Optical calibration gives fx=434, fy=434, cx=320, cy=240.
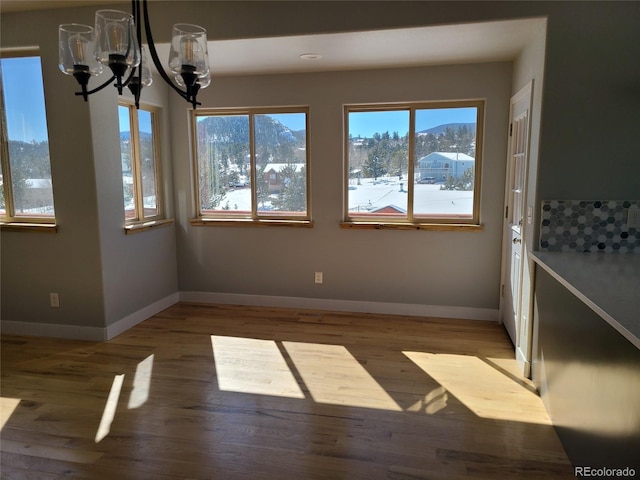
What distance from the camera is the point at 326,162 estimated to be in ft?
14.1

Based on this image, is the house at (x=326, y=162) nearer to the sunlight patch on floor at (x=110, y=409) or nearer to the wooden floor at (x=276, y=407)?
the wooden floor at (x=276, y=407)

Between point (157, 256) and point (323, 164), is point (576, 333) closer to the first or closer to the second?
point (323, 164)

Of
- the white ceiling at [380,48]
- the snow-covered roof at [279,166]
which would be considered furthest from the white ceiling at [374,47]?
the snow-covered roof at [279,166]

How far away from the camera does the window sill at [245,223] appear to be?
173 inches

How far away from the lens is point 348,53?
3.52 meters

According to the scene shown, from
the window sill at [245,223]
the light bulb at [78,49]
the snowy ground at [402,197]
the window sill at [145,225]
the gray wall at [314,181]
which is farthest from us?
the window sill at [245,223]

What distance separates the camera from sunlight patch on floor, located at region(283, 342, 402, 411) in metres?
2.69

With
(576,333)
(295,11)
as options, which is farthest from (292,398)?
(295,11)

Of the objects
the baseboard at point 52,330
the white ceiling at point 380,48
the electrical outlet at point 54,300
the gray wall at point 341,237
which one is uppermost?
the white ceiling at point 380,48

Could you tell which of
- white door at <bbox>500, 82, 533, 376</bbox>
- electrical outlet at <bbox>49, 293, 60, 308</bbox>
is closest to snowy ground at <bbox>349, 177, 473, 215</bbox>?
white door at <bbox>500, 82, 533, 376</bbox>

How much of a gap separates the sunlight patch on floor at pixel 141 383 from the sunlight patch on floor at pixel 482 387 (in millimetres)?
1885

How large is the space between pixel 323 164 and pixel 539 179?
2091 mm

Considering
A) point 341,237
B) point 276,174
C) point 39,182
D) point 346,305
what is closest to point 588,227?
point 341,237

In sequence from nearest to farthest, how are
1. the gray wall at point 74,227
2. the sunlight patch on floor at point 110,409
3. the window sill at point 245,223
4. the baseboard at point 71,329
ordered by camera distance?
the sunlight patch on floor at point 110,409 < the gray wall at point 74,227 < the baseboard at point 71,329 < the window sill at point 245,223
